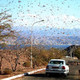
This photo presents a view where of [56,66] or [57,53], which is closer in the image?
[56,66]

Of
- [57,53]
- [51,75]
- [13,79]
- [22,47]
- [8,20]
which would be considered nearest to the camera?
[13,79]

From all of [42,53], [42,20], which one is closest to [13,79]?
[42,20]

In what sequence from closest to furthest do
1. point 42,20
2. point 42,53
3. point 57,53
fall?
point 42,20
point 42,53
point 57,53

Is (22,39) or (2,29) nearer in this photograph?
(2,29)

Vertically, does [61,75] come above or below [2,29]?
below

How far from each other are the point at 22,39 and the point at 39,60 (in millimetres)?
7034

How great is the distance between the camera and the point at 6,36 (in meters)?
22.2

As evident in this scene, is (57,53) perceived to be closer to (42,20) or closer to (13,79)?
(42,20)

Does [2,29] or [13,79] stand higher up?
[2,29]

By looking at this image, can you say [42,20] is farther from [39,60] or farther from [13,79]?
[13,79]

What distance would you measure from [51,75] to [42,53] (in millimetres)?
24300

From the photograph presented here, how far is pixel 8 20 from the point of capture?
69.3 feet

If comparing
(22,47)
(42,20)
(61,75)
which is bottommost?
(61,75)

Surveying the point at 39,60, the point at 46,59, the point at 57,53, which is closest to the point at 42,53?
the point at 46,59
